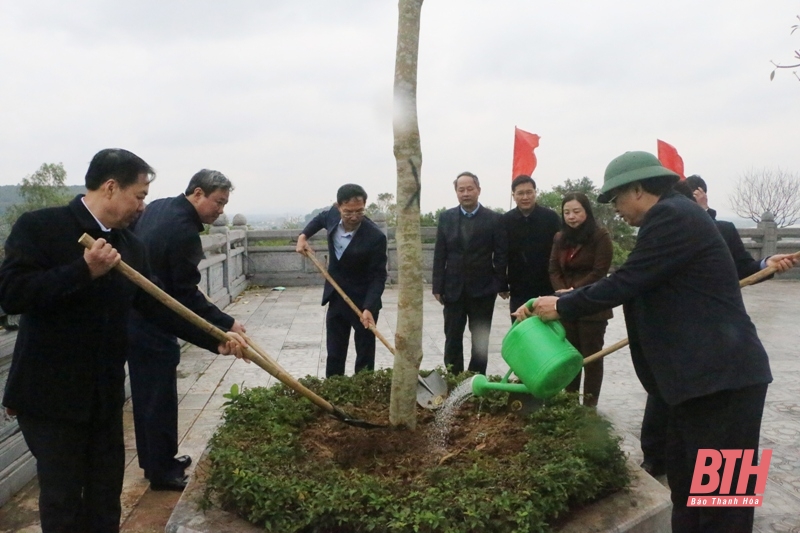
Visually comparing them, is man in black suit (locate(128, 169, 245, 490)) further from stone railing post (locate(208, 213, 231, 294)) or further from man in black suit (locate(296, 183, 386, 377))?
stone railing post (locate(208, 213, 231, 294))

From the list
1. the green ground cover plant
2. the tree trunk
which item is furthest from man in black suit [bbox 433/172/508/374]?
the tree trunk

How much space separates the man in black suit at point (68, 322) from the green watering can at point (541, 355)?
171 cm

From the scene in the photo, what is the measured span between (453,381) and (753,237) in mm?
13564

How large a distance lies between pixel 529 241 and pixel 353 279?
144 cm

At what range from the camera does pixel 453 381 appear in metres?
3.84

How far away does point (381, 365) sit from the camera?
6863 mm

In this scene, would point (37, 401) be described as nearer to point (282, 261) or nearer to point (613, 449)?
point (613, 449)

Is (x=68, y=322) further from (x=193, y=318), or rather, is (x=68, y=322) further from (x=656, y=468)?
(x=656, y=468)

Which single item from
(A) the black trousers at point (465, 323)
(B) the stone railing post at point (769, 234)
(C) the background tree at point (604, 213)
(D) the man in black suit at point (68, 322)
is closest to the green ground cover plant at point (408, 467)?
(D) the man in black suit at point (68, 322)

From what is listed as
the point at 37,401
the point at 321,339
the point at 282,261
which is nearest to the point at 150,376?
the point at 37,401

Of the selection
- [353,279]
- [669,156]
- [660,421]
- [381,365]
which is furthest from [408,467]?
[669,156]

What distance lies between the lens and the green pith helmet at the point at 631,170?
8.25ft

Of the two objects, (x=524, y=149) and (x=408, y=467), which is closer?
(x=408, y=467)

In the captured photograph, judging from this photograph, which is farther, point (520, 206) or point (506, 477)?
point (520, 206)
